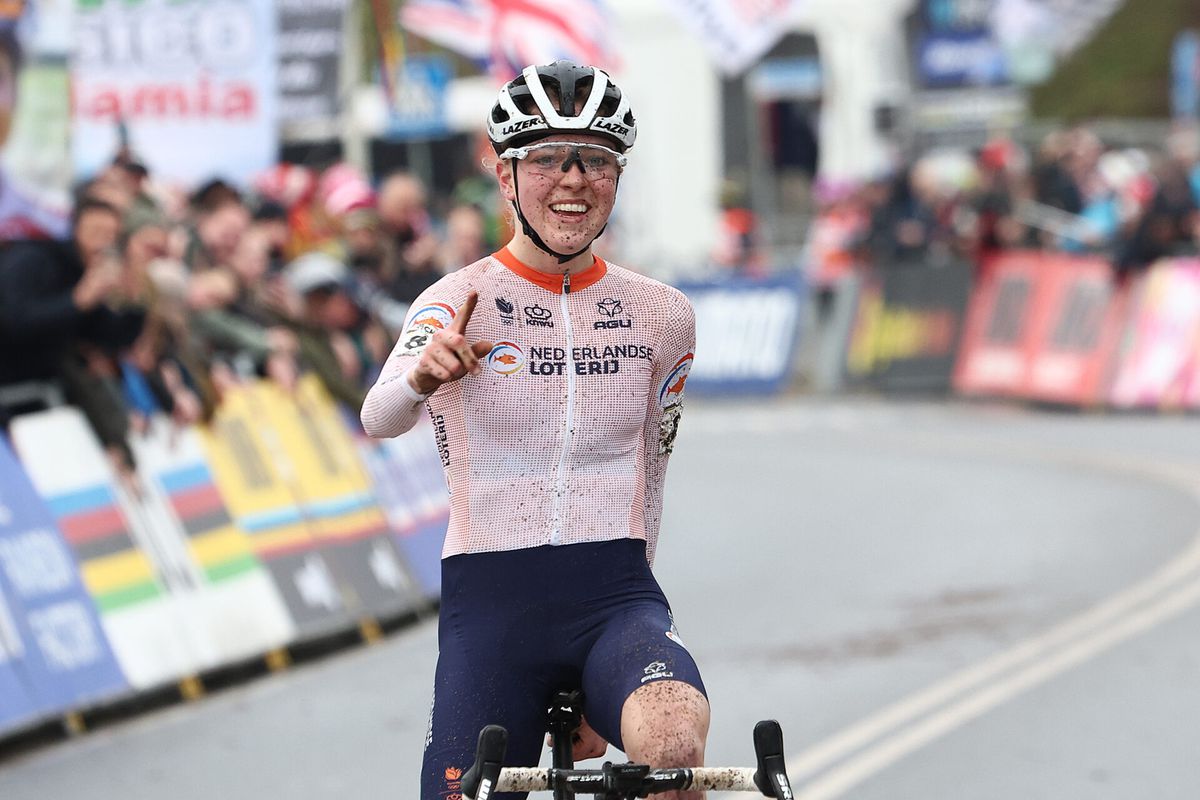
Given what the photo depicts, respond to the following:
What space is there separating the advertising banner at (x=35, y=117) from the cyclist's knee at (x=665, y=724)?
7.04 m

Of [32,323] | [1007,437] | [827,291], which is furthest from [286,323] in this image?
[827,291]

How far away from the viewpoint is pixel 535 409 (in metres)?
5.18

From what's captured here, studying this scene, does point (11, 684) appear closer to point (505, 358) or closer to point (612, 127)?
point (505, 358)

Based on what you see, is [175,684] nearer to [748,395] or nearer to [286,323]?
[286,323]

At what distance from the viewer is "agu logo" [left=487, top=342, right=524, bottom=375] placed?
5164 millimetres

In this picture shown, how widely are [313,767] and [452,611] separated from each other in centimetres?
423

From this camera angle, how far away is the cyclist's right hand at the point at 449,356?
4859 mm

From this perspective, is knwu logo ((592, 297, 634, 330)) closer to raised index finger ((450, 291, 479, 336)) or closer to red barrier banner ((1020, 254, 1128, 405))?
raised index finger ((450, 291, 479, 336))

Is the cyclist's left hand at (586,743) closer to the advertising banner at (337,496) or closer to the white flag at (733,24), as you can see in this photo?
the advertising banner at (337,496)

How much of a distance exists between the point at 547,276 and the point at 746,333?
21535 mm

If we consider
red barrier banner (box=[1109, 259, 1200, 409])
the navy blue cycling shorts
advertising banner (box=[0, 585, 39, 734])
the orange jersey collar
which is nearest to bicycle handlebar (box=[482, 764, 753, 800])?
the navy blue cycling shorts

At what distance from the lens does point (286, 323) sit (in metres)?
13.2

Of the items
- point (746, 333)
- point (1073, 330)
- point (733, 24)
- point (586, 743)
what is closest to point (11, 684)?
point (586, 743)

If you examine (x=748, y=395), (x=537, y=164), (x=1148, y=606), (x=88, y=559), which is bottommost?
(x=748, y=395)
